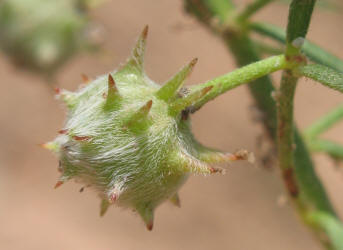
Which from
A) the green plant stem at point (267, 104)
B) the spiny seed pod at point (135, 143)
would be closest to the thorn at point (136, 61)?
the spiny seed pod at point (135, 143)

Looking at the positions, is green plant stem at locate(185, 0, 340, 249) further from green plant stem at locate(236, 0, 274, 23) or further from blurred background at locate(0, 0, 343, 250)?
blurred background at locate(0, 0, 343, 250)

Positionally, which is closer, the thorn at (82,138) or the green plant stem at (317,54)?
Answer: the thorn at (82,138)

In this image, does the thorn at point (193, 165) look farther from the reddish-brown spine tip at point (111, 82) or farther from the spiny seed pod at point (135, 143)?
the reddish-brown spine tip at point (111, 82)

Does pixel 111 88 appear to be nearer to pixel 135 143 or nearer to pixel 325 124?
pixel 135 143

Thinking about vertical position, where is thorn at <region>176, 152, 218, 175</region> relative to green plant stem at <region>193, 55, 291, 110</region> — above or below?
below

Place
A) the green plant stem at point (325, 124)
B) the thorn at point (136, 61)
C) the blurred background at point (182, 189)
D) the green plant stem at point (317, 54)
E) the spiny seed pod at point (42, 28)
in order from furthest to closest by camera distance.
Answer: the blurred background at point (182, 189) < the spiny seed pod at point (42, 28) < the green plant stem at point (325, 124) < the green plant stem at point (317, 54) < the thorn at point (136, 61)

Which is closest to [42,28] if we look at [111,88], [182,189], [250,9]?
[250,9]

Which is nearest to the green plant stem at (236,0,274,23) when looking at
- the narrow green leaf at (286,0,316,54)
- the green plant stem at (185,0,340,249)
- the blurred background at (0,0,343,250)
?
the green plant stem at (185,0,340,249)
